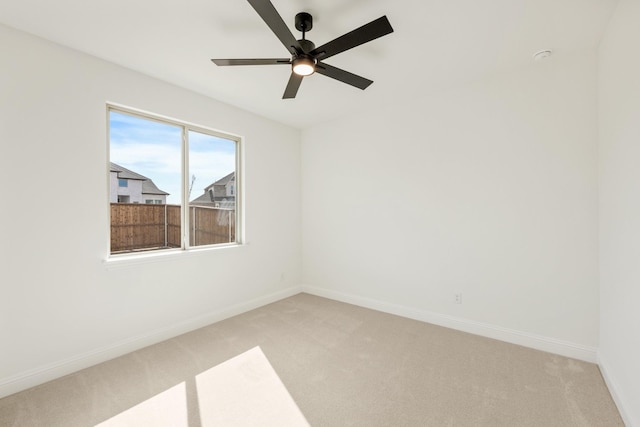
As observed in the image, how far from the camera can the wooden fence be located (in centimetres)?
268

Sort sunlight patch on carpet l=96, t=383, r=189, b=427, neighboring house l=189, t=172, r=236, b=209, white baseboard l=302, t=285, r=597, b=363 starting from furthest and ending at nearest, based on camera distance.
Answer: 1. neighboring house l=189, t=172, r=236, b=209
2. white baseboard l=302, t=285, r=597, b=363
3. sunlight patch on carpet l=96, t=383, r=189, b=427

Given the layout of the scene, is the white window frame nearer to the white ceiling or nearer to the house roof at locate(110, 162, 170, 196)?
the house roof at locate(110, 162, 170, 196)

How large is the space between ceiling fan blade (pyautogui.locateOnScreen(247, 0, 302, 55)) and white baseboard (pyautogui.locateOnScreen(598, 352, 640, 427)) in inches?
120

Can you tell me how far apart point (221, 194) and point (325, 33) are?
7.56 ft

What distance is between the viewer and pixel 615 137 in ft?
6.40

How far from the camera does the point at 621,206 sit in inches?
73.3

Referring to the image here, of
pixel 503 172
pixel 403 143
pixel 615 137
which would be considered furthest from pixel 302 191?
pixel 615 137

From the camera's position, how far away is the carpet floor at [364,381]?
5.81 feet

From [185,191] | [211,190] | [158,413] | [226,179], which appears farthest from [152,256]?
[158,413]

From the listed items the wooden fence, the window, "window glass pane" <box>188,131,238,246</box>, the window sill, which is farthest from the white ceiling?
the window sill

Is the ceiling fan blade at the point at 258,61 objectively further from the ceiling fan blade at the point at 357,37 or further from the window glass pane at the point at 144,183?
the window glass pane at the point at 144,183

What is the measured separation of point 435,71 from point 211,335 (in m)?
3.57

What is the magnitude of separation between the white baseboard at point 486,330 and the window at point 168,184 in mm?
2044

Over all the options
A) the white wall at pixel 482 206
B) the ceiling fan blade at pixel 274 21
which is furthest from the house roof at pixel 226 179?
the ceiling fan blade at pixel 274 21
